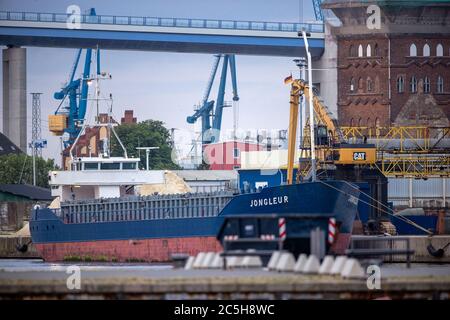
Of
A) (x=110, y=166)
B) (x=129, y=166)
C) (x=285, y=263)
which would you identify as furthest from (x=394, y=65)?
(x=285, y=263)

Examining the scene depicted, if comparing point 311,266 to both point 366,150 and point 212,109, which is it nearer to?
point 366,150

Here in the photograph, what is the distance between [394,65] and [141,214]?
47.8m

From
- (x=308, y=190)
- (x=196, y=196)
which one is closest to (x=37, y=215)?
(x=196, y=196)

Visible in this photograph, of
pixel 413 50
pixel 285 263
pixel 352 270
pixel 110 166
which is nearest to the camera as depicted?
pixel 352 270

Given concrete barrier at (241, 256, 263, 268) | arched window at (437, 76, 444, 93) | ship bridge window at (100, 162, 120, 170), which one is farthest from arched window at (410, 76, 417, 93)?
concrete barrier at (241, 256, 263, 268)

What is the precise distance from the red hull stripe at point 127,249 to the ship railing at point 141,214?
1.30 meters

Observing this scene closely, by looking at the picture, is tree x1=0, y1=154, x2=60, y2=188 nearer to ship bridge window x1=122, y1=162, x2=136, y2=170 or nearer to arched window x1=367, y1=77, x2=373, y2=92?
arched window x1=367, y1=77, x2=373, y2=92

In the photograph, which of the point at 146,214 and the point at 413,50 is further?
the point at 413,50

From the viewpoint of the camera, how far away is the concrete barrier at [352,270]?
86.5ft

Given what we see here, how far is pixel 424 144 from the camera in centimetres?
8338

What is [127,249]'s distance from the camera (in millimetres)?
67250

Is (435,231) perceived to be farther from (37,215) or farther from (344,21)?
(344,21)

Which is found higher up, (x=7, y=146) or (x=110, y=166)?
(x=7, y=146)

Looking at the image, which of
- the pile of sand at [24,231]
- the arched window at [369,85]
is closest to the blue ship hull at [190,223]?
the pile of sand at [24,231]
